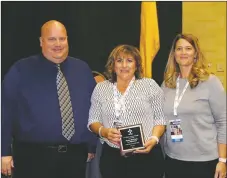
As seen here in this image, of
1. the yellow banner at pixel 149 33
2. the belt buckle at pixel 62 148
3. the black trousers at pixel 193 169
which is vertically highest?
the yellow banner at pixel 149 33

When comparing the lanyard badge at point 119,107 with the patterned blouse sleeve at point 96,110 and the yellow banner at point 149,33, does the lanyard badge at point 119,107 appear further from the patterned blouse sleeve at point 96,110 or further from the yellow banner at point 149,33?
the yellow banner at point 149,33

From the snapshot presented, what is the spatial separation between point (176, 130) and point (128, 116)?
0.37 meters

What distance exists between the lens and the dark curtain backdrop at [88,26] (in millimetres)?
3625

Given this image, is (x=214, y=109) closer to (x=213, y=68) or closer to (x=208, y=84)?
(x=208, y=84)

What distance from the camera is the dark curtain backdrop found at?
3625 mm

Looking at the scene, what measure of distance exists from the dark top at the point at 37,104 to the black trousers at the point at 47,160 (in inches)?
2.1

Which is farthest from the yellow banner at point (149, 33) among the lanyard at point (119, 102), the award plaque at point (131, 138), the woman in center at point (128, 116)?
the award plaque at point (131, 138)

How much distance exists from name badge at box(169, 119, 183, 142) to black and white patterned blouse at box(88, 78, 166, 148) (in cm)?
7

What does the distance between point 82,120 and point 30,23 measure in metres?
1.51

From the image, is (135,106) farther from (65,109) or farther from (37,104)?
(37,104)

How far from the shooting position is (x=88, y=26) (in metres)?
3.86

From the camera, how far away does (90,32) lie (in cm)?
387

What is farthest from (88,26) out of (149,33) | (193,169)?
(193,169)

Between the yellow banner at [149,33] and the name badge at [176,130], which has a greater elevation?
the yellow banner at [149,33]
